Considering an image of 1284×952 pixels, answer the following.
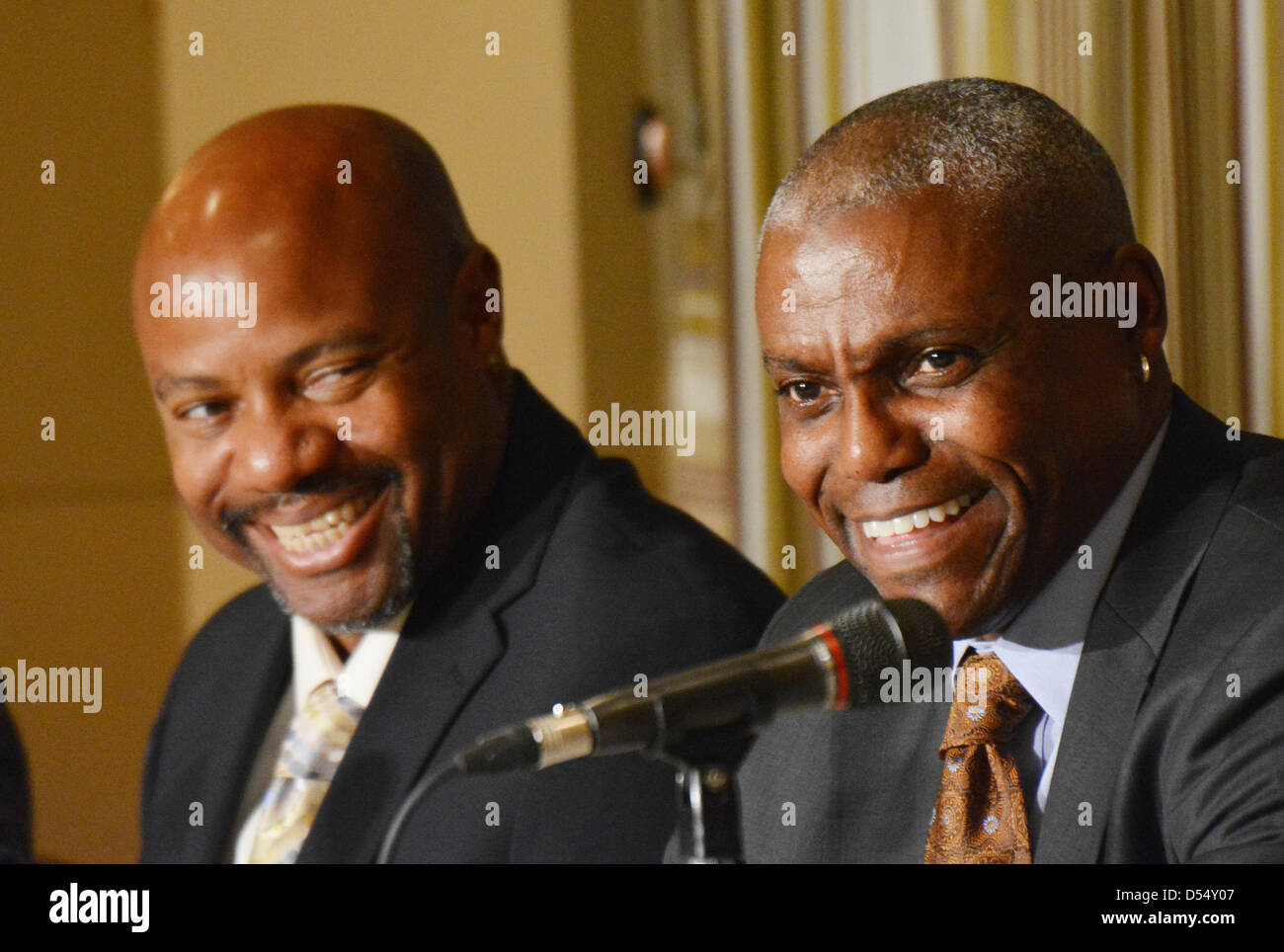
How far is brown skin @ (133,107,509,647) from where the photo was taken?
1.98 meters

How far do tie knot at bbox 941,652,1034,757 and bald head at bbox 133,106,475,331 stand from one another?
91cm

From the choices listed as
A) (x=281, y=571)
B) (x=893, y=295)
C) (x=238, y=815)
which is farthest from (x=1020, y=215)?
(x=238, y=815)

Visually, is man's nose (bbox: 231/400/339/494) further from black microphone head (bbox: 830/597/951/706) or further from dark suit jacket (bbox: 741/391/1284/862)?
black microphone head (bbox: 830/597/951/706)

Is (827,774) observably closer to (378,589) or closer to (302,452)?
(378,589)

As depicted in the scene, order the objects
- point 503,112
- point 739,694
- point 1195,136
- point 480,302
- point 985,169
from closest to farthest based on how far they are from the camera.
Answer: point 739,694 → point 985,169 → point 1195,136 → point 480,302 → point 503,112

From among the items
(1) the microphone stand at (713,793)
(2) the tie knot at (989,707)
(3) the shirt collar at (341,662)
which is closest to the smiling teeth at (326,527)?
(3) the shirt collar at (341,662)

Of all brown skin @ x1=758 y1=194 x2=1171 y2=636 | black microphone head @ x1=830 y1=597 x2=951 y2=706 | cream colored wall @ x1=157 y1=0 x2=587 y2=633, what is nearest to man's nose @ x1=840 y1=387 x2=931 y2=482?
brown skin @ x1=758 y1=194 x2=1171 y2=636

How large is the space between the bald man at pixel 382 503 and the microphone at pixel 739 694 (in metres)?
0.72

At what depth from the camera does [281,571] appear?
2100 mm

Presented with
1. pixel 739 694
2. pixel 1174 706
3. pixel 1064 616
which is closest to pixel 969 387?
A: pixel 1064 616

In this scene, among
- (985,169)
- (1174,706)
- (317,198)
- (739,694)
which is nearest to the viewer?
(739,694)

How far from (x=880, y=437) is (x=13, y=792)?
5.05ft

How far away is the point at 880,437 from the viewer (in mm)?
1577

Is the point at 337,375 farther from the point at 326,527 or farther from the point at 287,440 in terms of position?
the point at 326,527
